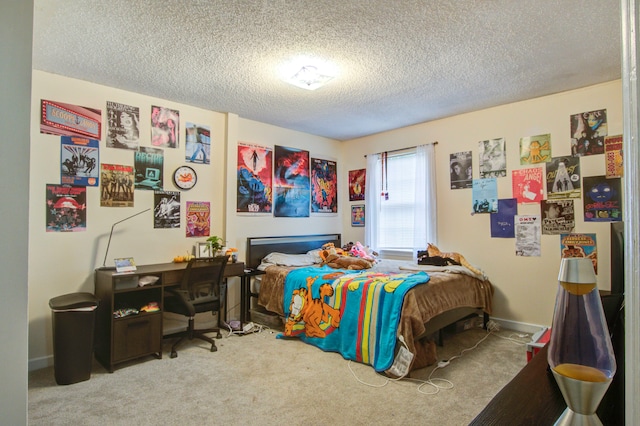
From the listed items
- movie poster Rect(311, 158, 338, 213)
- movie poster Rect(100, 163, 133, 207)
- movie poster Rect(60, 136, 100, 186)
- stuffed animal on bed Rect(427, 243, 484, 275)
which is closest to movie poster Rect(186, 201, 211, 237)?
movie poster Rect(100, 163, 133, 207)

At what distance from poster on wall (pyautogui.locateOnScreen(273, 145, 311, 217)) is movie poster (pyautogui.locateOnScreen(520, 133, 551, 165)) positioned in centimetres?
292

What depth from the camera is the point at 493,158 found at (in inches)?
159

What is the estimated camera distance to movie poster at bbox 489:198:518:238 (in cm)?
389

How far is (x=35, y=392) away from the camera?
98.3 inches

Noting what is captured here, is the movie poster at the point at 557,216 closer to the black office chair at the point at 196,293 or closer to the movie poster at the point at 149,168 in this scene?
the black office chair at the point at 196,293

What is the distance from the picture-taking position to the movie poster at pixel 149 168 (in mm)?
3584

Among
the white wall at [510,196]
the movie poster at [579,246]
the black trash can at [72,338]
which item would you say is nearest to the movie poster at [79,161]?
the black trash can at [72,338]

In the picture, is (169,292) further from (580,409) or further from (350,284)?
(580,409)

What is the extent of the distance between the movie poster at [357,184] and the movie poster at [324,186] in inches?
10.2

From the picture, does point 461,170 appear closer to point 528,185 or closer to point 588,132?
point 528,185

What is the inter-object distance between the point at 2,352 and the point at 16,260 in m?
0.26

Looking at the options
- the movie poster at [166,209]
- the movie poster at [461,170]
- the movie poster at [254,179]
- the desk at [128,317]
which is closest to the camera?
the desk at [128,317]

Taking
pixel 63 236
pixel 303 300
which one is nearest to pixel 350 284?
pixel 303 300

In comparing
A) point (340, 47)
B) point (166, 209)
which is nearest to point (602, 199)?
point (340, 47)
